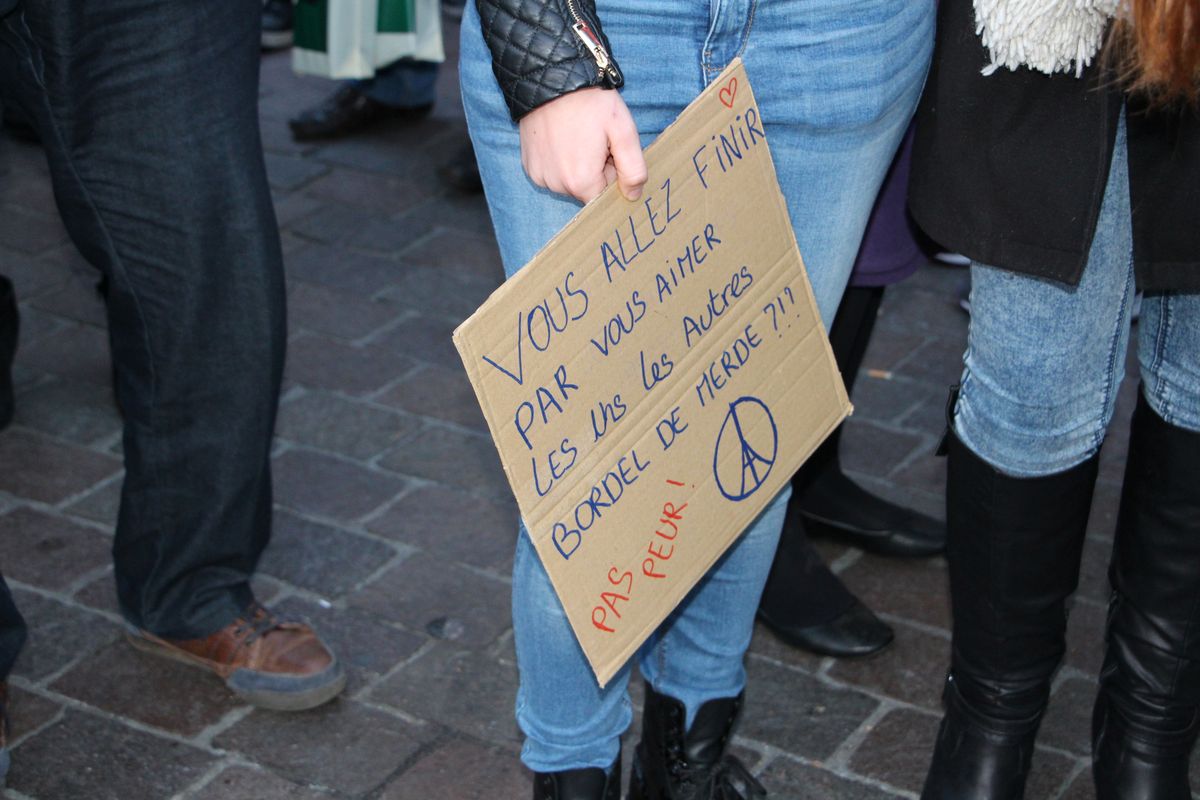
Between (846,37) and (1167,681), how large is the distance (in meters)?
1.01

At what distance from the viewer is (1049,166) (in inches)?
68.0

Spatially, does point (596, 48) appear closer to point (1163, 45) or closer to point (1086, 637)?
point (1163, 45)

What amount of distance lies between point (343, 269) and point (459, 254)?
1.03 ft

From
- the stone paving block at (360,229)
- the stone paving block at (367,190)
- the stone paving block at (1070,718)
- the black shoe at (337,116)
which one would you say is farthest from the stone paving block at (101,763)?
the black shoe at (337,116)

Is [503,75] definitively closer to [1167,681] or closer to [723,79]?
[723,79]

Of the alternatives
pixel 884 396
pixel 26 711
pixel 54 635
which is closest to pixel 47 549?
pixel 54 635

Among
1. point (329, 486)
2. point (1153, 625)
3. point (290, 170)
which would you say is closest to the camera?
point (1153, 625)

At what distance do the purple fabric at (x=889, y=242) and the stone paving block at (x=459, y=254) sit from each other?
1.73 metres

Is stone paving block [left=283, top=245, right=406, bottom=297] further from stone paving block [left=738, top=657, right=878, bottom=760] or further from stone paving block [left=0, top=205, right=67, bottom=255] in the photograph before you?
stone paving block [left=738, top=657, right=878, bottom=760]

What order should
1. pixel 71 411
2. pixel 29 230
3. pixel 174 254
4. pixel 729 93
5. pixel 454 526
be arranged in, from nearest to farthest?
1. pixel 729 93
2. pixel 174 254
3. pixel 454 526
4. pixel 71 411
5. pixel 29 230

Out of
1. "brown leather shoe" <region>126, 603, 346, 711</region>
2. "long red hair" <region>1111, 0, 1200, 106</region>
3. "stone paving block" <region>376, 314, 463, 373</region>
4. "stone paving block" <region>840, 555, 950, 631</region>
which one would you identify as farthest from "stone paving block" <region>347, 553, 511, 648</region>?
"long red hair" <region>1111, 0, 1200, 106</region>

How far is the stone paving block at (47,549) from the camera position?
2758 mm

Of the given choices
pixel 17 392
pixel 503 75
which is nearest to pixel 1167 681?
pixel 503 75

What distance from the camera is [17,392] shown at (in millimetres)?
3396
